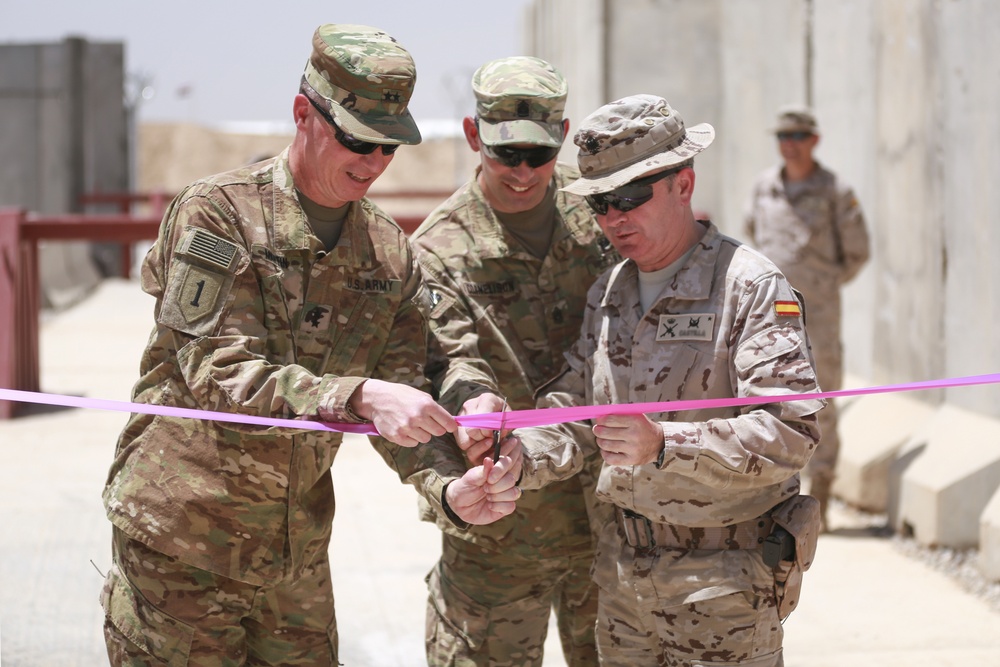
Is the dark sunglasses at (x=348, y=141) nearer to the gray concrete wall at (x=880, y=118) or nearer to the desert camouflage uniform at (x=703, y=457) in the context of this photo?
the desert camouflage uniform at (x=703, y=457)

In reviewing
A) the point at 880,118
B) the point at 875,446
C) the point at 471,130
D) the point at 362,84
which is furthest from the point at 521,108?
the point at 880,118

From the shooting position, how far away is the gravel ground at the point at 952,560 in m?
5.84

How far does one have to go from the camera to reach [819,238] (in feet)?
24.7

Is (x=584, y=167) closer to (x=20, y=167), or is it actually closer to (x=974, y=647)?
(x=974, y=647)

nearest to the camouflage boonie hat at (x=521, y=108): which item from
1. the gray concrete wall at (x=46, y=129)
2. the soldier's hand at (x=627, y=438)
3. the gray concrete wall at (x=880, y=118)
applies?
the soldier's hand at (x=627, y=438)

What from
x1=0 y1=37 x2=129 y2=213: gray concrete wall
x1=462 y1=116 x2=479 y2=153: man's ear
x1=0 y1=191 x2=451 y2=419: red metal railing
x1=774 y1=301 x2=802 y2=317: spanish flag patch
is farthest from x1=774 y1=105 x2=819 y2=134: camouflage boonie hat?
x1=0 y1=37 x2=129 y2=213: gray concrete wall

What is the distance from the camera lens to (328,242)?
3.27 m

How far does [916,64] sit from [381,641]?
4.72 m

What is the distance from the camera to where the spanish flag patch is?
304 cm

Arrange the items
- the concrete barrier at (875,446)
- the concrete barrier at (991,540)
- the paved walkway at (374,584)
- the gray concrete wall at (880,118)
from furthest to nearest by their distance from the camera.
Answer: the concrete barrier at (875,446) < the gray concrete wall at (880,118) < the concrete barrier at (991,540) < the paved walkway at (374,584)

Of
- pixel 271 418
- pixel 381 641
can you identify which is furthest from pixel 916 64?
pixel 271 418

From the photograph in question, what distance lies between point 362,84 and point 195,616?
4.48ft

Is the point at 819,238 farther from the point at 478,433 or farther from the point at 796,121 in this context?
the point at 478,433

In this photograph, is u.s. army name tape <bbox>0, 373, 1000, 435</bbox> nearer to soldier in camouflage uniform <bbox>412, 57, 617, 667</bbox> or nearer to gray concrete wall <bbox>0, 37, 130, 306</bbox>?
soldier in camouflage uniform <bbox>412, 57, 617, 667</bbox>
